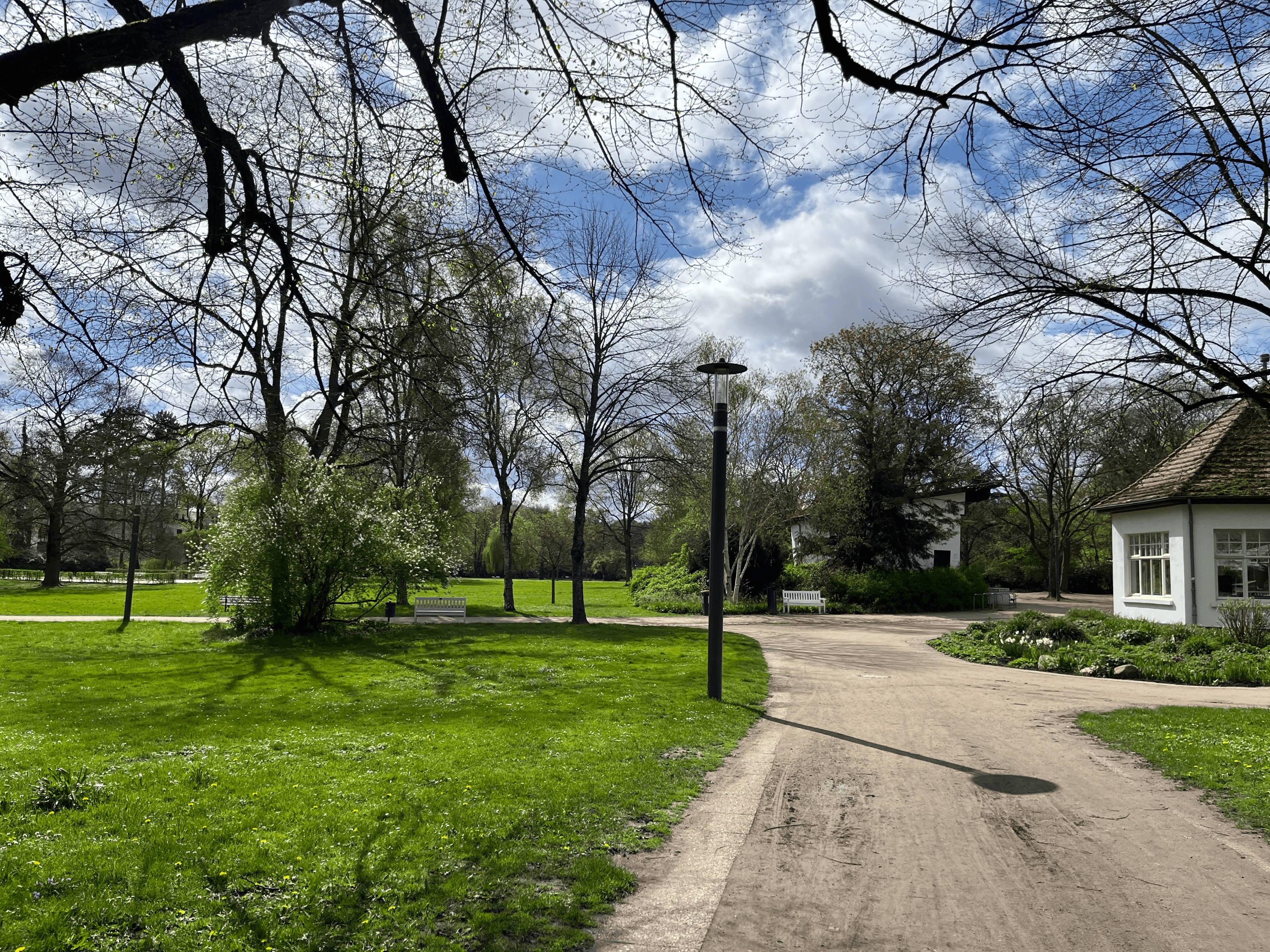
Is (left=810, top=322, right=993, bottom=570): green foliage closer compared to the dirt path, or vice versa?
the dirt path

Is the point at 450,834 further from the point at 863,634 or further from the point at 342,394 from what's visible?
the point at 863,634

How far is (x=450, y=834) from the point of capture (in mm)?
5133

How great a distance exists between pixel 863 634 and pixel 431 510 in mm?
13898

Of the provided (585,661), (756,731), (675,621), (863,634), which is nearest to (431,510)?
(675,621)

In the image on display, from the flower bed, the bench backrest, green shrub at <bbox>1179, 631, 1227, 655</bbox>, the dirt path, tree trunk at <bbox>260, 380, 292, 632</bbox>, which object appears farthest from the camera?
the bench backrest

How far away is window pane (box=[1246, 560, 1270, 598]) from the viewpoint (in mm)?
19375

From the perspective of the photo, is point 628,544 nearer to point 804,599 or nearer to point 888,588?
point 888,588

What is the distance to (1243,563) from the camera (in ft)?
63.8

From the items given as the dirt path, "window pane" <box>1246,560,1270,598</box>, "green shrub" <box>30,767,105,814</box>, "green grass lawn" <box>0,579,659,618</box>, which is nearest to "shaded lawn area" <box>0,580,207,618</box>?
"green grass lawn" <box>0,579,659,618</box>

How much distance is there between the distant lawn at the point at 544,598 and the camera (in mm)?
29797

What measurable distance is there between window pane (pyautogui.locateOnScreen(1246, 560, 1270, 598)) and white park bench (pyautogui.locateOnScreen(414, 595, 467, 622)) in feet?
69.9

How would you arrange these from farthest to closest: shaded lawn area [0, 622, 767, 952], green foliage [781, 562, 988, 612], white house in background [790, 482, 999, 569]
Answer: white house in background [790, 482, 999, 569] < green foliage [781, 562, 988, 612] < shaded lawn area [0, 622, 767, 952]

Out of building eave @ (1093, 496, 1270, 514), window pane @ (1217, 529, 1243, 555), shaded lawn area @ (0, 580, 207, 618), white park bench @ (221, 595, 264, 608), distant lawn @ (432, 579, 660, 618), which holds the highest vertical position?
building eave @ (1093, 496, 1270, 514)

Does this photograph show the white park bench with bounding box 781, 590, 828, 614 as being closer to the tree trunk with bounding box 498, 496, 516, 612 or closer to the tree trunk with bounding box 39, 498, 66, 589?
the tree trunk with bounding box 498, 496, 516, 612
